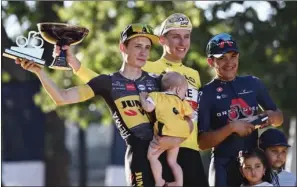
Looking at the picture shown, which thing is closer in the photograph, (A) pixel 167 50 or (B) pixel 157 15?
(A) pixel 167 50

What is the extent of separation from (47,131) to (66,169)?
853 mm

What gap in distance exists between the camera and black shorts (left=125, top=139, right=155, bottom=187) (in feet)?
20.6

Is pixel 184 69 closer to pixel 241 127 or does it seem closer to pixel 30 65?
pixel 241 127

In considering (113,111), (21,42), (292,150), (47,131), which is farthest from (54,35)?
(47,131)

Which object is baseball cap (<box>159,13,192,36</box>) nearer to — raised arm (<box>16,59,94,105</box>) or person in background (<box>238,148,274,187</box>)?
raised arm (<box>16,59,94,105</box>)

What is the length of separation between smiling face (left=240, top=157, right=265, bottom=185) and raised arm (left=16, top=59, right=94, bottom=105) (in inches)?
48.0

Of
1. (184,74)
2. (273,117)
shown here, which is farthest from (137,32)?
(273,117)

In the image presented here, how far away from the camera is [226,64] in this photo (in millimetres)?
6746

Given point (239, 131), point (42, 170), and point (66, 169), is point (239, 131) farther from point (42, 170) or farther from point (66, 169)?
point (66, 169)

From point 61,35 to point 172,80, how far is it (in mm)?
831

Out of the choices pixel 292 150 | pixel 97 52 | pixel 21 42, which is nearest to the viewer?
pixel 21 42

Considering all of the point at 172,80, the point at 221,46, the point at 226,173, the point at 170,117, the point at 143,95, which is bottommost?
the point at 226,173

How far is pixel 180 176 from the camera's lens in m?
6.30

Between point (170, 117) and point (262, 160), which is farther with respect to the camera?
point (262, 160)
